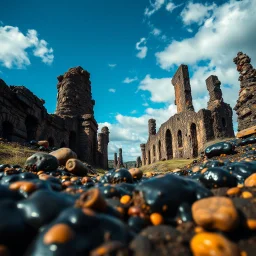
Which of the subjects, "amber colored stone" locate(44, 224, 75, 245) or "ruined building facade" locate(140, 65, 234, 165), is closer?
"amber colored stone" locate(44, 224, 75, 245)

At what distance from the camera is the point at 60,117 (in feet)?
59.4

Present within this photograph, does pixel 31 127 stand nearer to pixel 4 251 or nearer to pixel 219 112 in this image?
pixel 4 251

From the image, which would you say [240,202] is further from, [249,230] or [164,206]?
[164,206]

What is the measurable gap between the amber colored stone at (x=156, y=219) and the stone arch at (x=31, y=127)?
47.0ft

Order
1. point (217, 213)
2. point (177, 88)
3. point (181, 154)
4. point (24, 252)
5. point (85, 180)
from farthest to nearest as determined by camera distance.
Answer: point (177, 88) < point (181, 154) < point (85, 180) < point (217, 213) < point (24, 252)

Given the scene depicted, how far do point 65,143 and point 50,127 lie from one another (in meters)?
2.18

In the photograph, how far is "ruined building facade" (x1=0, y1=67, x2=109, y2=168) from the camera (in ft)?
38.6

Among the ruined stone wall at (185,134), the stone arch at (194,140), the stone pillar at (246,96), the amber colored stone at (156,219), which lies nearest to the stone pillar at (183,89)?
the ruined stone wall at (185,134)

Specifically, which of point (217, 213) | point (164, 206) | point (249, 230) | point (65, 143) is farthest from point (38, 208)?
point (65, 143)

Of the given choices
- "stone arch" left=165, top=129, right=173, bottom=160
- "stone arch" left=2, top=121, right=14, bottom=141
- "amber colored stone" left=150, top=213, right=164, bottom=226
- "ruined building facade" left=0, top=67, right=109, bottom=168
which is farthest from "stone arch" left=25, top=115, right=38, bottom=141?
"stone arch" left=165, top=129, right=173, bottom=160

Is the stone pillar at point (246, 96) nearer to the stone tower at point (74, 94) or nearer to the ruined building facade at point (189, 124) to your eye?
the ruined building facade at point (189, 124)

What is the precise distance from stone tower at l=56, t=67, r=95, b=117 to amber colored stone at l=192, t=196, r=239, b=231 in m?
20.0

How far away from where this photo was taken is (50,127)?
54.1ft

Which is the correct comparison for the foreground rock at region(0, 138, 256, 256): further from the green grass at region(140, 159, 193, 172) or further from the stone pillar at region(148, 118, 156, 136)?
the stone pillar at region(148, 118, 156, 136)
